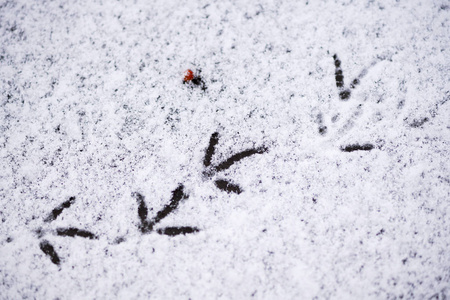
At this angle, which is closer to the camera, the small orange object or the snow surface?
the snow surface

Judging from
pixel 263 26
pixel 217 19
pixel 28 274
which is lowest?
pixel 28 274

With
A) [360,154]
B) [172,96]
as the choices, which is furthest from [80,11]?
[360,154]

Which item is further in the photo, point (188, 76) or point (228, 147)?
point (188, 76)

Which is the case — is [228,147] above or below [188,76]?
below

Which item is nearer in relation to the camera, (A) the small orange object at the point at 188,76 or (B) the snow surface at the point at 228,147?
(B) the snow surface at the point at 228,147

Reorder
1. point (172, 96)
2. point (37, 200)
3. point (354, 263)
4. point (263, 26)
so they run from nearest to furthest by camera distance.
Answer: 1. point (354, 263)
2. point (37, 200)
3. point (172, 96)
4. point (263, 26)

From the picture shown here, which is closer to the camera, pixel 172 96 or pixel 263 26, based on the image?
pixel 172 96

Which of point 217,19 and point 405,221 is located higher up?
point 217,19

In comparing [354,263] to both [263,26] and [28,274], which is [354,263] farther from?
[28,274]
